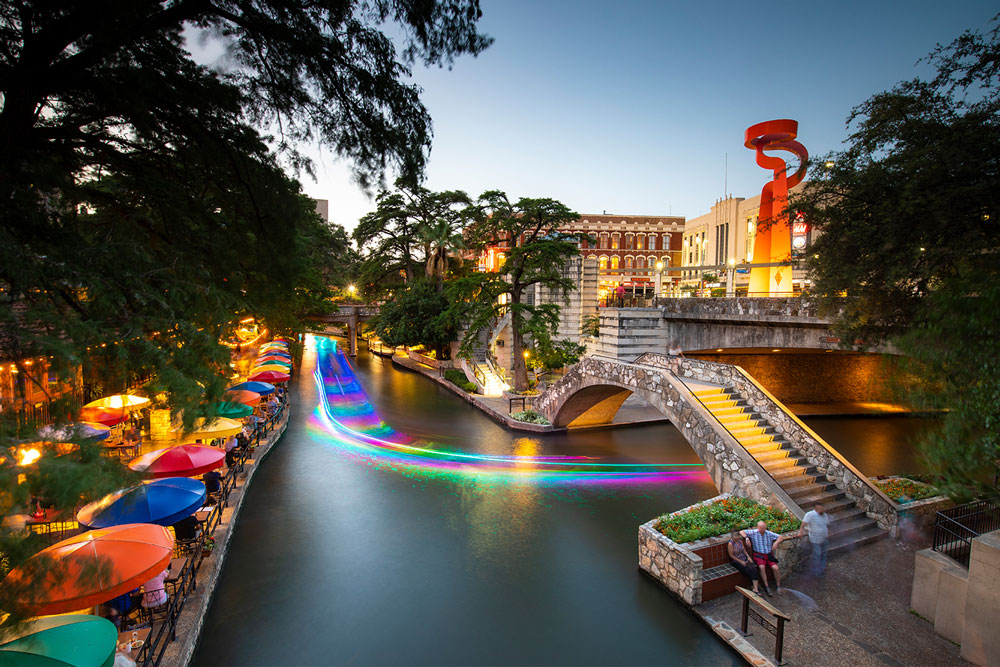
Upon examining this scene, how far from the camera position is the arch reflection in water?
56.6 feet

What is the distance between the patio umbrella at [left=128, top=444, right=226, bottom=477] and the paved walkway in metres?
11.3

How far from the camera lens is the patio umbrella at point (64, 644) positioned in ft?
17.5

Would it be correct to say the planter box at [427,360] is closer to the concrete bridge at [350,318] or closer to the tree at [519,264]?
the concrete bridge at [350,318]

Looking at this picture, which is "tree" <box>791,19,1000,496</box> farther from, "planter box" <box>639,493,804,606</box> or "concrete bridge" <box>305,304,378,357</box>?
"concrete bridge" <box>305,304,378,357</box>

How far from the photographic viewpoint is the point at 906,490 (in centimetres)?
1320

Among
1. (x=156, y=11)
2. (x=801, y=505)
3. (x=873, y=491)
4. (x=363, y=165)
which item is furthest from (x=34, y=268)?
(x=873, y=491)

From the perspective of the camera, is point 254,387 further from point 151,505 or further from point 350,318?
point 350,318

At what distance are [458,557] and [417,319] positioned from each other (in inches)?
1190

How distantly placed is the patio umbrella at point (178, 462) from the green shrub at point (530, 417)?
13.3m

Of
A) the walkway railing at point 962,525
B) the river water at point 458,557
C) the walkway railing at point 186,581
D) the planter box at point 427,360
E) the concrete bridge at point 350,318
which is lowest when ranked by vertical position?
the river water at point 458,557

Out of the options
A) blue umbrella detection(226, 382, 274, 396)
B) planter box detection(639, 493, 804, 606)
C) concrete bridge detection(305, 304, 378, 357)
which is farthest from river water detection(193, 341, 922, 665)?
concrete bridge detection(305, 304, 378, 357)

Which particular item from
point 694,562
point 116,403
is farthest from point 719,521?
point 116,403

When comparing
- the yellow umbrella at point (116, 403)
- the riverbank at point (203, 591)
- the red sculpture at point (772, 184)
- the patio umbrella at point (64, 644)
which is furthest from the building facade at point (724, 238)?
the patio umbrella at point (64, 644)

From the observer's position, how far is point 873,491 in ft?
40.6
